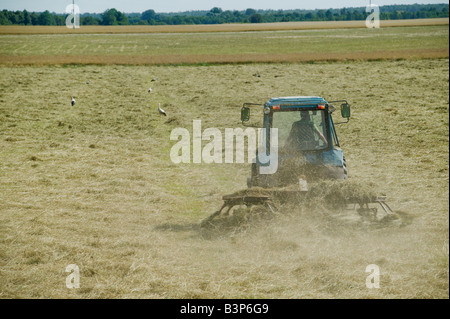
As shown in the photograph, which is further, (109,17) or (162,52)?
(162,52)

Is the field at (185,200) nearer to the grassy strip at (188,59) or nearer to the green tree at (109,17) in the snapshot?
the grassy strip at (188,59)

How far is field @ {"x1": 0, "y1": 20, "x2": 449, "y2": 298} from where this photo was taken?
648 centimetres

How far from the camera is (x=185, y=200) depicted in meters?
10.7

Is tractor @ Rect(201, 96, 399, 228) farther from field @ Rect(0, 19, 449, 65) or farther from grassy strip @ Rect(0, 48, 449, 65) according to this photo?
grassy strip @ Rect(0, 48, 449, 65)

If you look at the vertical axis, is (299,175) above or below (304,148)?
below

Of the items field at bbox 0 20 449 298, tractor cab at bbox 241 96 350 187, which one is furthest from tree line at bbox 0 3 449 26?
field at bbox 0 20 449 298

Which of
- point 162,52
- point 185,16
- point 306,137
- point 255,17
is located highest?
point 255,17

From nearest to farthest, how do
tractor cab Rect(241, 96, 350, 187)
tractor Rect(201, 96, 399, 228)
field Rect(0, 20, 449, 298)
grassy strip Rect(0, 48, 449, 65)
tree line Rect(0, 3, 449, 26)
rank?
1. field Rect(0, 20, 449, 298)
2. tractor Rect(201, 96, 399, 228)
3. tractor cab Rect(241, 96, 350, 187)
4. tree line Rect(0, 3, 449, 26)
5. grassy strip Rect(0, 48, 449, 65)

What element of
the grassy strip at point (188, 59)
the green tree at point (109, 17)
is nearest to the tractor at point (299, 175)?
the grassy strip at point (188, 59)

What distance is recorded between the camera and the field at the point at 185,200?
6.48m

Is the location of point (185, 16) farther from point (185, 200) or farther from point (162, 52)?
point (185, 200)

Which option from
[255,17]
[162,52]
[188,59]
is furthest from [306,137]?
[255,17]
